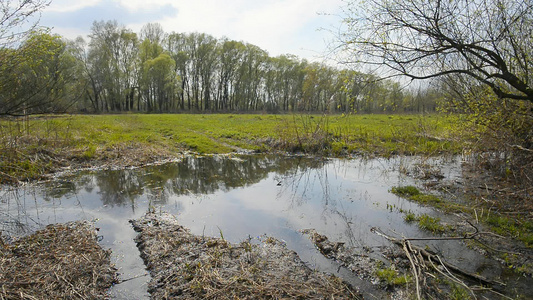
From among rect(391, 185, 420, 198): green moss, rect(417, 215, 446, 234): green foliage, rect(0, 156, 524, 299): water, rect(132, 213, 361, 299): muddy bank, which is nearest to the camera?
rect(132, 213, 361, 299): muddy bank

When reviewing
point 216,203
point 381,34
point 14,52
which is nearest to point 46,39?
point 14,52

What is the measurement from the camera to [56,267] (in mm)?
4172

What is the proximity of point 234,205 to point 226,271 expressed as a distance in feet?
11.3

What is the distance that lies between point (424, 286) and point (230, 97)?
62.2m

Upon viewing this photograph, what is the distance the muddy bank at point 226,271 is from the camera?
12.6 feet

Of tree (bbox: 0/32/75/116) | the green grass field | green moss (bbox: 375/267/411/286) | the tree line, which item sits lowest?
green moss (bbox: 375/267/411/286)

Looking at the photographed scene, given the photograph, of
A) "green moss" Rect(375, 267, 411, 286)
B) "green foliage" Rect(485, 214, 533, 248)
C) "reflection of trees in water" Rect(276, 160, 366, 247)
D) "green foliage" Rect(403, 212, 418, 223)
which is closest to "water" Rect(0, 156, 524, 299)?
"reflection of trees in water" Rect(276, 160, 366, 247)

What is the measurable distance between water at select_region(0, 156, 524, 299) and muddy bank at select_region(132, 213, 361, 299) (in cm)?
27

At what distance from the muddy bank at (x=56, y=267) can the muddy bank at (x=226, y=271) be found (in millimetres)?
694

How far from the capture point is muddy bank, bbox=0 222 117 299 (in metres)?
3.68

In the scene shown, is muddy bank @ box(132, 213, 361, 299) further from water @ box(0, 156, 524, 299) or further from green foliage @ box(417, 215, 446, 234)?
green foliage @ box(417, 215, 446, 234)

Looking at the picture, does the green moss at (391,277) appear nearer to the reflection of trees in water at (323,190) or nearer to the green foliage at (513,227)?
the reflection of trees in water at (323,190)

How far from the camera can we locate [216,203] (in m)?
7.87

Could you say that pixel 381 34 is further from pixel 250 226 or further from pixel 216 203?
pixel 216 203
